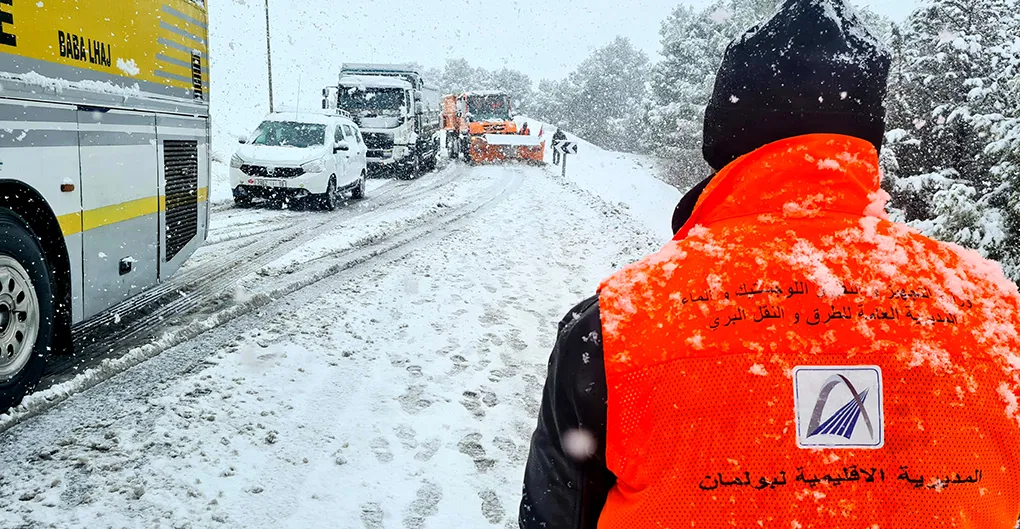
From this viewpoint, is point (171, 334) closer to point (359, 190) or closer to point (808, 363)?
point (808, 363)

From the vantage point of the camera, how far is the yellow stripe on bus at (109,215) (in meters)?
4.25

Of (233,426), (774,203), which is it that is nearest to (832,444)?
(774,203)

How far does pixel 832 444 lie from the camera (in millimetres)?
1124

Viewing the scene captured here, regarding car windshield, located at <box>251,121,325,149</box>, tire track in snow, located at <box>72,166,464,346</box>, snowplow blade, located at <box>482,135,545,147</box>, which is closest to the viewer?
tire track in snow, located at <box>72,166,464,346</box>

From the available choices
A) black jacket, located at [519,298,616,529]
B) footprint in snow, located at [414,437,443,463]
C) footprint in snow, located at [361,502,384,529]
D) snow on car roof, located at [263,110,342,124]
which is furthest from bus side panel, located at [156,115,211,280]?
snow on car roof, located at [263,110,342,124]

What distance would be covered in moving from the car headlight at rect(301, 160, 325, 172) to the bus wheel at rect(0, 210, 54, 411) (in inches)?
339

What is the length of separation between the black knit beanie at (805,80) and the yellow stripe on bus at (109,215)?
13.6ft

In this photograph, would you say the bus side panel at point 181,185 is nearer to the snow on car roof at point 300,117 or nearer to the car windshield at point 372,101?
the snow on car roof at point 300,117

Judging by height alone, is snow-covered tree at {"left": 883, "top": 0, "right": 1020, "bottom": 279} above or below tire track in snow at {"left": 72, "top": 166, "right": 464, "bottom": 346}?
above

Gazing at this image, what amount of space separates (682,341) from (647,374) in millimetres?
81

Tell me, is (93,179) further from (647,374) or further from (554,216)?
(554,216)

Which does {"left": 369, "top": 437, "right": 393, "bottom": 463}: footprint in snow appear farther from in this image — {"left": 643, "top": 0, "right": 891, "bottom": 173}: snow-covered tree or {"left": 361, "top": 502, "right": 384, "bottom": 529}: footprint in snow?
{"left": 643, "top": 0, "right": 891, "bottom": 173}: snow-covered tree

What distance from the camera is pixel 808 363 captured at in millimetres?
1132

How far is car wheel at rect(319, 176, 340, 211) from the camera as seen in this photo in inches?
516
